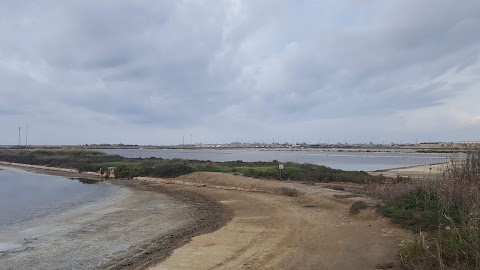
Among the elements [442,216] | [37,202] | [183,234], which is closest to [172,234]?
[183,234]

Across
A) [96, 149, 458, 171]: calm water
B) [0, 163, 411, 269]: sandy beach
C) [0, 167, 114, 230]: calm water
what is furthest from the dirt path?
[96, 149, 458, 171]: calm water

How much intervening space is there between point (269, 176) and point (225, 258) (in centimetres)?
2152

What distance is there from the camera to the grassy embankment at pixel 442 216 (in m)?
6.11

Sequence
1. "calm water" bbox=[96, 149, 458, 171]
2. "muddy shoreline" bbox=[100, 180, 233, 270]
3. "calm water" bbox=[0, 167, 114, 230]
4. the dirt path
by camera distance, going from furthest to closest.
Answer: "calm water" bbox=[96, 149, 458, 171]
"calm water" bbox=[0, 167, 114, 230]
"muddy shoreline" bbox=[100, 180, 233, 270]
the dirt path

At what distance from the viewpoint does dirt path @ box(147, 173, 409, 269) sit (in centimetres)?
865

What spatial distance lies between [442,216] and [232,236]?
Result: 18.9 feet

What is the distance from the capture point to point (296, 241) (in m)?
10.7

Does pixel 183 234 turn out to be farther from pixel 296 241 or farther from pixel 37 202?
pixel 37 202

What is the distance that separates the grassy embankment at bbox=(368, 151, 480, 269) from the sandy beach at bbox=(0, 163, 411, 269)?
0.56 metres

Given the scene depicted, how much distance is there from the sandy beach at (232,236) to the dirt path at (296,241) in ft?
0.07

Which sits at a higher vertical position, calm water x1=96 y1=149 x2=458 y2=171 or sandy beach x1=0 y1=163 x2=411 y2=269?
calm water x1=96 y1=149 x2=458 y2=171

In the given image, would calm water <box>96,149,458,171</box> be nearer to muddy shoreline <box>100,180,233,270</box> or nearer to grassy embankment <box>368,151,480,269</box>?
grassy embankment <box>368,151,480,269</box>

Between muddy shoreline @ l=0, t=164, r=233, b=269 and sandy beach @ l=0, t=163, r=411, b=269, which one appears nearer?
sandy beach @ l=0, t=163, r=411, b=269

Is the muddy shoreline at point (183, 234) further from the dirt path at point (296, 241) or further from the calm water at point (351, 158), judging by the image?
the calm water at point (351, 158)
